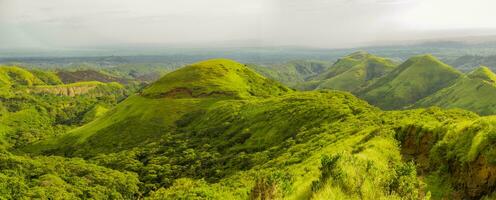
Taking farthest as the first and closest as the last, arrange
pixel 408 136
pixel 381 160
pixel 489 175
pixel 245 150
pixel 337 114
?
pixel 245 150 < pixel 337 114 < pixel 408 136 < pixel 381 160 < pixel 489 175

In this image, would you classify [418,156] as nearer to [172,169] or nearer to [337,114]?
[337,114]

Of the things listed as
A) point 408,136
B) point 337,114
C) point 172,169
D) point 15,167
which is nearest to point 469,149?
point 408,136

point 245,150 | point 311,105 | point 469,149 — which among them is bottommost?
point 245,150

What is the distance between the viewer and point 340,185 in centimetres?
2345

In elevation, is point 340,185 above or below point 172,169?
above

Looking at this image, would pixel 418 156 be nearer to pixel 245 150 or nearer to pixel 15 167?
pixel 245 150

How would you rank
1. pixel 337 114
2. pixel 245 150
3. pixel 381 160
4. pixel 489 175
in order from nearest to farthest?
pixel 489 175 → pixel 381 160 → pixel 337 114 → pixel 245 150

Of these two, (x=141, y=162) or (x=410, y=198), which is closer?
(x=410, y=198)

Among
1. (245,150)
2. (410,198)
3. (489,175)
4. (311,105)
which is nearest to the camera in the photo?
(410,198)

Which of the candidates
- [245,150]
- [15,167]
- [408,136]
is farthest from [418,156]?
[15,167]

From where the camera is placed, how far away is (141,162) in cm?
19762

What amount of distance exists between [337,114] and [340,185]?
10655 cm

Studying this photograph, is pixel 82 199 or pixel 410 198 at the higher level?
pixel 410 198

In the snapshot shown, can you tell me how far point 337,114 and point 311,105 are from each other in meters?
36.8
